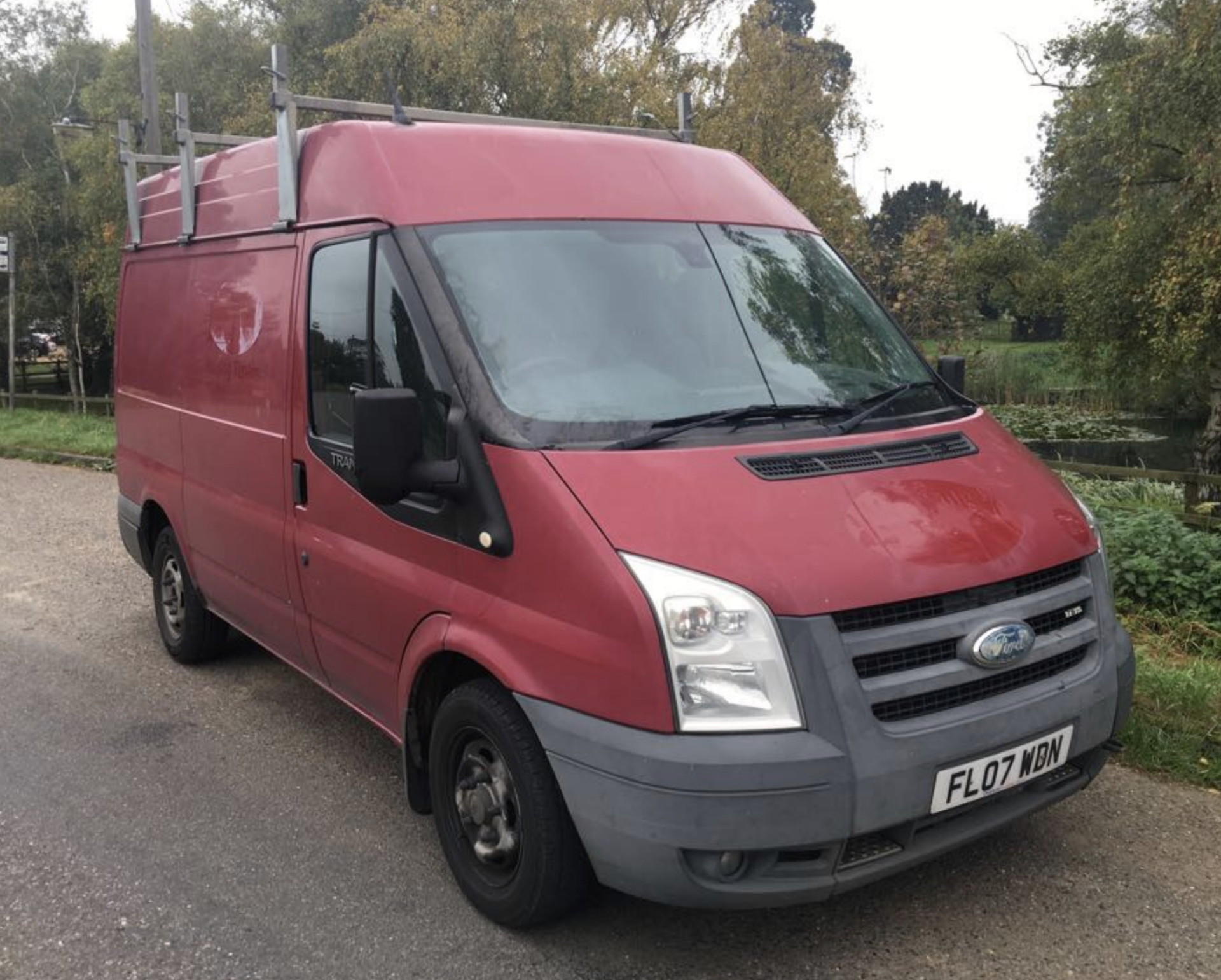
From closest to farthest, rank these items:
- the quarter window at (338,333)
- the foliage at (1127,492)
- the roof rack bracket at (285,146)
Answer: the quarter window at (338,333)
the roof rack bracket at (285,146)
the foliage at (1127,492)

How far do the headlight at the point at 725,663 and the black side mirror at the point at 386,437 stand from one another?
34.8 inches

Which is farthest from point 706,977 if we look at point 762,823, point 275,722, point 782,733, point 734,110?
point 734,110

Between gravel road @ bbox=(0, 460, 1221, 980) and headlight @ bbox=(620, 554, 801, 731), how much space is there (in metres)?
0.85

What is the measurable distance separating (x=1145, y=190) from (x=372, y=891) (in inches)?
773

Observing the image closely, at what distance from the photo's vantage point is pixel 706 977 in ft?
10.1

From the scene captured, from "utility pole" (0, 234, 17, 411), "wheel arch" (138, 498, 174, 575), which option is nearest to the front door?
"wheel arch" (138, 498, 174, 575)

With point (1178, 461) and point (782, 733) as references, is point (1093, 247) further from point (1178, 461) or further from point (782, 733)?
point (782, 733)

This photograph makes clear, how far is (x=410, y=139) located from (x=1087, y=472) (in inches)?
334

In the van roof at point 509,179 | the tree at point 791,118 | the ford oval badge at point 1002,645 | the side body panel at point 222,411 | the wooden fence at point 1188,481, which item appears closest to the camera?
the ford oval badge at point 1002,645

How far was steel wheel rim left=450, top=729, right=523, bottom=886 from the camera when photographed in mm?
3268

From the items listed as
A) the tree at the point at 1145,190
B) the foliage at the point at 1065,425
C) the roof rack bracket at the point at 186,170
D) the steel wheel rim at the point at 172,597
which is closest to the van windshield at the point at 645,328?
the roof rack bracket at the point at 186,170

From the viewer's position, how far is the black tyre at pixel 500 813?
3064mm

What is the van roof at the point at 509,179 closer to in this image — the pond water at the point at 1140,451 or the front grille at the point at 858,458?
the front grille at the point at 858,458

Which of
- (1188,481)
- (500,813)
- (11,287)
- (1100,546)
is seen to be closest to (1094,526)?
(1100,546)
